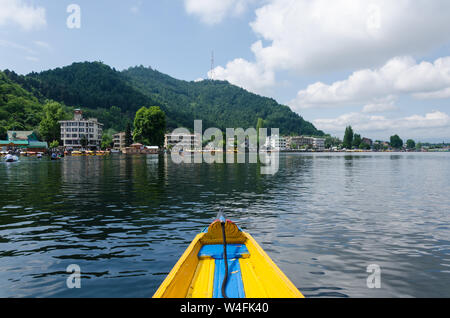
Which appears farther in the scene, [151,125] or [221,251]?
[151,125]

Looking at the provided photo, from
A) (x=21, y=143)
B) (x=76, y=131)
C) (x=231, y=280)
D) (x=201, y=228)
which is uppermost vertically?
(x=76, y=131)

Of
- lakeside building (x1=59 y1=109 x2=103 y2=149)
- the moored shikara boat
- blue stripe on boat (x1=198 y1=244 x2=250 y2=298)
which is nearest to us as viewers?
the moored shikara boat

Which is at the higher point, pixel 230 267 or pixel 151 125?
pixel 151 125

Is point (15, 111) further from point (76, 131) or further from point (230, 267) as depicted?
point (230, 267)

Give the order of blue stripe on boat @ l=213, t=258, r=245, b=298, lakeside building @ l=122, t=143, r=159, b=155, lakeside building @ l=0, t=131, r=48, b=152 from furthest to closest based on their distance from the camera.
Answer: lakeside building @ l=122, t=143, r=159, b=155, lakeside building @ l=0, t=131, r=48, b=152, blue stripe on boat @ l=213, t=258, r=245, b=298

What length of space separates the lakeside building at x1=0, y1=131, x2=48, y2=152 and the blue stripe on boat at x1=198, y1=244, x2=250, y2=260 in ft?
506

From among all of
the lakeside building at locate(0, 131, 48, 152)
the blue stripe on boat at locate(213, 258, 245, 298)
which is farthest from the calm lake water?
the lakeside building at locate(0, 131, 48, 152)

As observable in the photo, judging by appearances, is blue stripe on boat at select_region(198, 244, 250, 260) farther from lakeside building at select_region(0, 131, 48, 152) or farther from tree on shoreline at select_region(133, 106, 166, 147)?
lakeside building at select_region(0, 131, 48, 152)

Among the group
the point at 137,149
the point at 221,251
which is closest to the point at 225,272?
the point at 221,251

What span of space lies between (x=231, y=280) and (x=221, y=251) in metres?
2.00

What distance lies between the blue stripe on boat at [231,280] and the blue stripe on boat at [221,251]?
9.8 inches

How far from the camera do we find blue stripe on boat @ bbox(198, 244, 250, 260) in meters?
9.23

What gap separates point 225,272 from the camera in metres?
7.71
